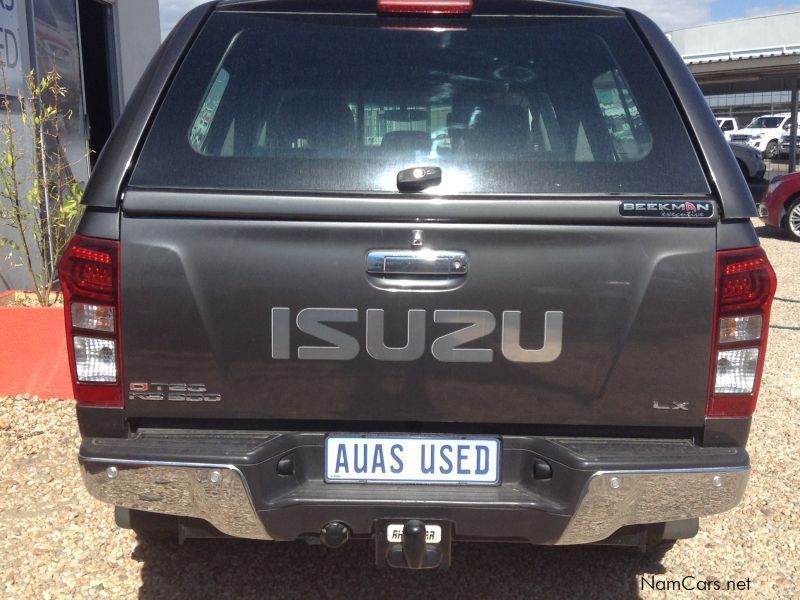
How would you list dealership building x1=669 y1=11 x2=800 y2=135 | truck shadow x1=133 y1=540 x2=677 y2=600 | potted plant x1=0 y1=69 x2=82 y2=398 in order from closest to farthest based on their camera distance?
truck shadow x1=133 y1=540 x2=677 y2=600
potted plant x1=0 y1=69 x2=82 y2=398
dealership building x1=669 y1=11 x2=800 y2=135

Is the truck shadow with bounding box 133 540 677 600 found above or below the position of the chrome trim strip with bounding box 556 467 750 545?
below

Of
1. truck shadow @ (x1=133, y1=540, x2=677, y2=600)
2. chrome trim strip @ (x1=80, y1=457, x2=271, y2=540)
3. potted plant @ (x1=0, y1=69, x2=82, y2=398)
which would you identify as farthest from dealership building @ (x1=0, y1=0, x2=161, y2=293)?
chrome trim strip @ (x1=80, y1=457, x2=271, y2=540)

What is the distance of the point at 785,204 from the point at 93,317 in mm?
12005

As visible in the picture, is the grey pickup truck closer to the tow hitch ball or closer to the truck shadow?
the tow hitch ball

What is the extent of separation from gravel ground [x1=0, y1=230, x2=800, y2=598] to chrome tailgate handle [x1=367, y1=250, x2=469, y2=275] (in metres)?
→ 1.32

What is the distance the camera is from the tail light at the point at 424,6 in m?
2.33

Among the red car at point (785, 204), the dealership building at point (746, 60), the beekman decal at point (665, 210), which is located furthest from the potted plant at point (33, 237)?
the dealership building at point (746, 60)

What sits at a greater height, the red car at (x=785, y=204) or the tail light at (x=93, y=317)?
the tail light at (x=93, y=317)

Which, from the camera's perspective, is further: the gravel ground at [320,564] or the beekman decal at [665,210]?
the gravel ground at [320,564]

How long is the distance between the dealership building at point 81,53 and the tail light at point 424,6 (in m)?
4.03

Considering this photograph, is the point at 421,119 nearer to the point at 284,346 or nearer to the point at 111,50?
the point at 284,346

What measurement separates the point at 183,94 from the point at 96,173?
32 cm

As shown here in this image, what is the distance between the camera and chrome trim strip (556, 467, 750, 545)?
6.72ft

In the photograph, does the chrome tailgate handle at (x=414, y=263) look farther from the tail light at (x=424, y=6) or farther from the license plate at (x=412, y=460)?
the tail light at (x=424, y=6)
